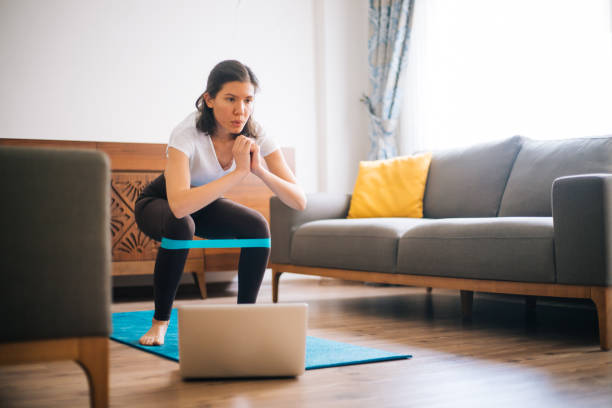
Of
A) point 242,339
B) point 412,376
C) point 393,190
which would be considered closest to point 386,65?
point 393,190

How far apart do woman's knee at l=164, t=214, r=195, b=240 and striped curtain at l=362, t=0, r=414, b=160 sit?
2.49 m

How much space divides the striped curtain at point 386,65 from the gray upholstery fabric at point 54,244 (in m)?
3.38

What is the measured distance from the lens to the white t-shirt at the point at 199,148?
6.99ft

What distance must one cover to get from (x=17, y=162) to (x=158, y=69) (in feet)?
10.7

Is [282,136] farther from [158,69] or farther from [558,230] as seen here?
[558,230]

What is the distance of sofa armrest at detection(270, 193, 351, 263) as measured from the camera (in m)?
3.39

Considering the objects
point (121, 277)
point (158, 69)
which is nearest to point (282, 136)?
point (158, 69)

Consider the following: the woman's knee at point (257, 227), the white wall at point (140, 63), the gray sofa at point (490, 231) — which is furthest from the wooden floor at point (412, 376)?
the white wall at point (140, 63)

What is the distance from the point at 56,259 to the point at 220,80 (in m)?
1.11

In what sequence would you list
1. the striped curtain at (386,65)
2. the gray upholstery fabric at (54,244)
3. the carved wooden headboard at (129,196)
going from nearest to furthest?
1. the gray upholstery fabric at (54,244)
2. the carved wooden headboard at (129,196)
3. the striped curtain at (386,65)

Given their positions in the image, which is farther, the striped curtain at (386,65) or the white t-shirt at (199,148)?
the striped curtain at (386,65)

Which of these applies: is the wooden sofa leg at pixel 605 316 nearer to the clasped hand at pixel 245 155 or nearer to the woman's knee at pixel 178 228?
the clasped hand at pixel 245 155

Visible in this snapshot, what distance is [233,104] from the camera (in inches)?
83.3

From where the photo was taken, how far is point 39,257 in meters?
1.14
